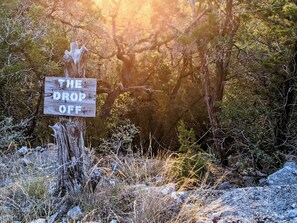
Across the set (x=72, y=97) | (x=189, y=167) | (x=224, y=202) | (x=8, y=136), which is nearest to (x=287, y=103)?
(x=189, y=167)

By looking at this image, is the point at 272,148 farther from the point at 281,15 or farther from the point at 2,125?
the point at 2,125

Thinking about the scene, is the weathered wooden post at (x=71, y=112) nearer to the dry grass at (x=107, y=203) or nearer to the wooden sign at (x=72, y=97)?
the wooden sign at (x=72, y=97)

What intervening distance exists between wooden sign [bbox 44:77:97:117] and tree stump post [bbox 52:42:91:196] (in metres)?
0.11

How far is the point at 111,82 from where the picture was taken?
9.65 m

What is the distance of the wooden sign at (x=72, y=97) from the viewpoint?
163 inches

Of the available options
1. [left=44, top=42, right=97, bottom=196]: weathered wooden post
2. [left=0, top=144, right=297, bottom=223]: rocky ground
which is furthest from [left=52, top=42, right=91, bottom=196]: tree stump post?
[left=0, top=144, right=297, bottom=223]: rocky ground

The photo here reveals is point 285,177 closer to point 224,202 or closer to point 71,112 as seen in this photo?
point 224,202

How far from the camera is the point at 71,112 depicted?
4.14 meters

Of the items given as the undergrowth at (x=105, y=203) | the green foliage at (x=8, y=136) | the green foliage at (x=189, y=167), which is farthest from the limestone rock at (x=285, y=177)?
the green foliage at (x=8, y=136)

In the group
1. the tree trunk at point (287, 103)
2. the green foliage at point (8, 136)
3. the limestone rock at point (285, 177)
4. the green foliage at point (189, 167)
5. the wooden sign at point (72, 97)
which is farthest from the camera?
the tree trunk at point (287, 103)

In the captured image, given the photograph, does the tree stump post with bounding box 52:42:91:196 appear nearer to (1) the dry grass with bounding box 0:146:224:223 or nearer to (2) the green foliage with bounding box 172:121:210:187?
(1) the dry grass with bounding box 0:146:224:223

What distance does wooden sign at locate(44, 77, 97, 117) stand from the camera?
4148 mm

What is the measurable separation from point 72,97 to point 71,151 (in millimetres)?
558

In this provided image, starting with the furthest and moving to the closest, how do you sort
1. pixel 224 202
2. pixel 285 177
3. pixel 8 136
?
pixel 8 136
pixel 285 177
pixel 224 202
